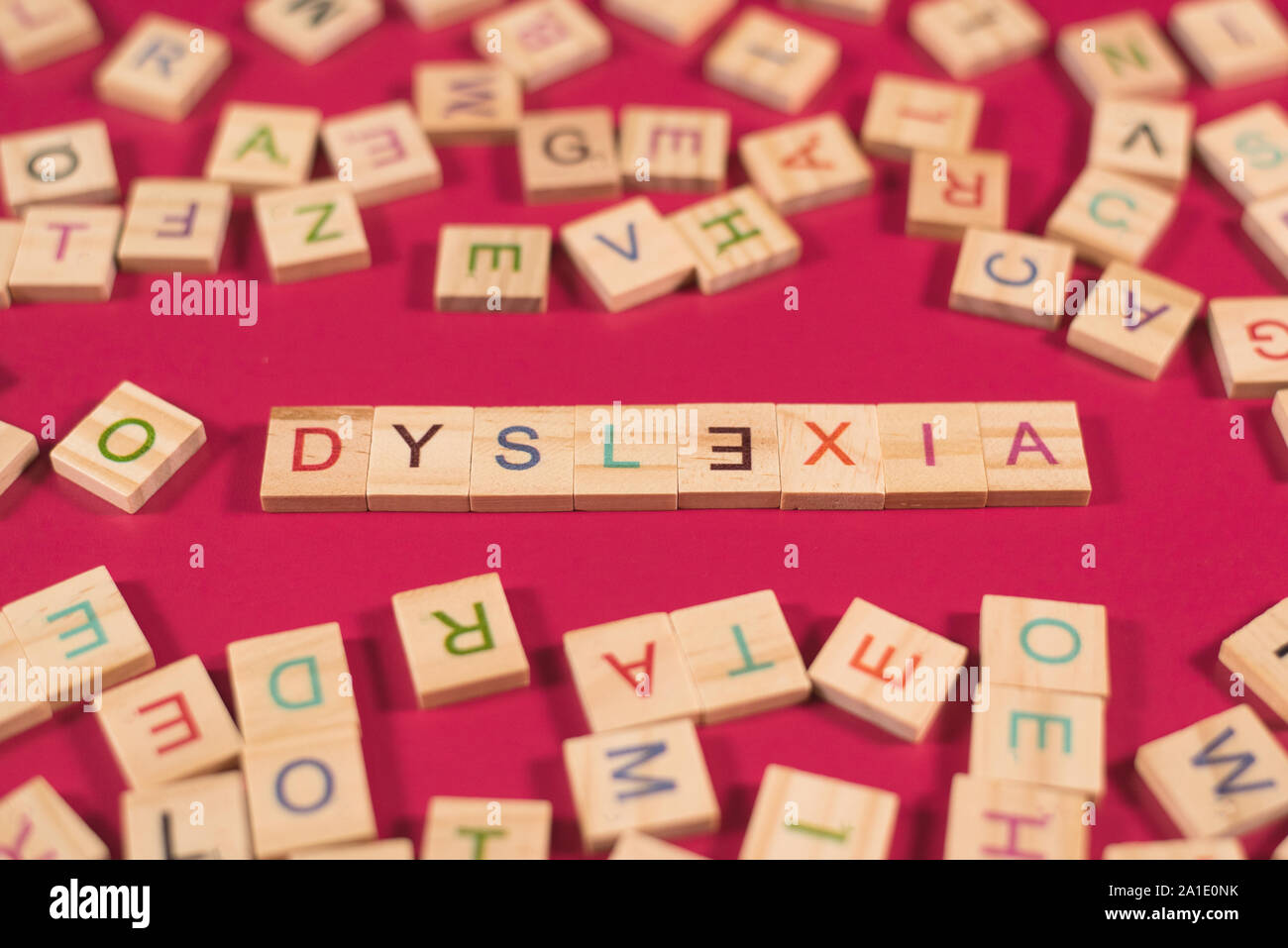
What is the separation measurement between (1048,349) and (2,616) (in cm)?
142

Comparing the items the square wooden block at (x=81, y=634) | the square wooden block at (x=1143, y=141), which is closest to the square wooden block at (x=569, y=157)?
the square wooden block at (x=1143, y=141)

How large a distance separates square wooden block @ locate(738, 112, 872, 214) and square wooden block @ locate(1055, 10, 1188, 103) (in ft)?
1.41

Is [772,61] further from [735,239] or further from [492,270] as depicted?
[492,270]

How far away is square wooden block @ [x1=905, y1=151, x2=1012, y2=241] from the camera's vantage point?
2.11 metres

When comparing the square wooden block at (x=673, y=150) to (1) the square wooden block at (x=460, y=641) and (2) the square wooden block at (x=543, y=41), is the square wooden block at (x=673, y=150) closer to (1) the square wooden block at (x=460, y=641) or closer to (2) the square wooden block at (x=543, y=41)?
(2) the square wooden block at (x=543, y=41)

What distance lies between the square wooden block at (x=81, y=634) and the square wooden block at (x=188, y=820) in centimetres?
16

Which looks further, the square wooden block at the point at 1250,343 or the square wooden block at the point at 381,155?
the square wooden block at the point at 381,155

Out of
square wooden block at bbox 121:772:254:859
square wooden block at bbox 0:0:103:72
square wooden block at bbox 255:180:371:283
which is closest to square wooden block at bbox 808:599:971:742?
square wooden block at bbox 121:772:254:859

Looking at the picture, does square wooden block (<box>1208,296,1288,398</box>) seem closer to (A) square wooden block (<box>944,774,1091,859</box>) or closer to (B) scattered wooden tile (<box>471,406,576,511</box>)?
(A) square wooden block (<box>944,774,1091,859</box>)

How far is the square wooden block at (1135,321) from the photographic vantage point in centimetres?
196

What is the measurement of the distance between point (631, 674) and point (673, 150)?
92 centimetres

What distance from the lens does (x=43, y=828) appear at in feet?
5.02

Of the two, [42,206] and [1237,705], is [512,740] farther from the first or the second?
[42,206]

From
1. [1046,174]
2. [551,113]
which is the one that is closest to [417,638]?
[551,113]
